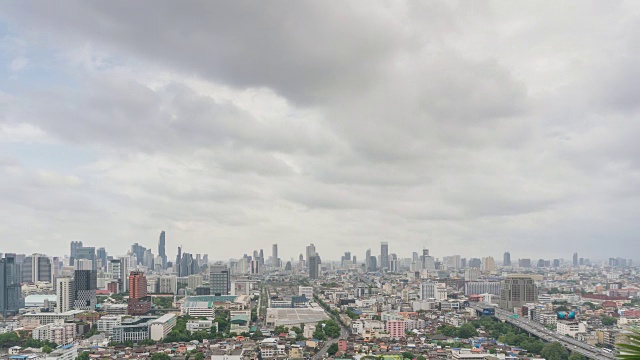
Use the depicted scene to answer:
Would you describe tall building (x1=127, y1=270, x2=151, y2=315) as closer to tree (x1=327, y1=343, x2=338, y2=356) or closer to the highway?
tree (x1=327, y1=343, x2=338, y2=356)

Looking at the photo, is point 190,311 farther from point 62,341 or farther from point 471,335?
point 471,335

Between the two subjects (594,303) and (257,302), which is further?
(257,302)

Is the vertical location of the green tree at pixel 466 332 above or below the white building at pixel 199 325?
below

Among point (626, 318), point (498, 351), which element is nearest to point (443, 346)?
point (498, 351)

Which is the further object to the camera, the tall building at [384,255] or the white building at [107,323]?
the tall building at [384,255]

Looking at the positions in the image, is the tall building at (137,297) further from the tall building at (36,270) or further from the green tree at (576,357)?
the green tree at (576,357)

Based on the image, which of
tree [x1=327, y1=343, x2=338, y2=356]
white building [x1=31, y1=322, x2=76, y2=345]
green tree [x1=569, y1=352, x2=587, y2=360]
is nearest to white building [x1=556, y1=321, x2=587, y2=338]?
green tree [x1=569, y1=352, x2=587, y2=360]

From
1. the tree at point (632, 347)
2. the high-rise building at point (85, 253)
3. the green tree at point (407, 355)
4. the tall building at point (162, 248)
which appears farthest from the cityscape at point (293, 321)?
the tall building at point (162, 248)
